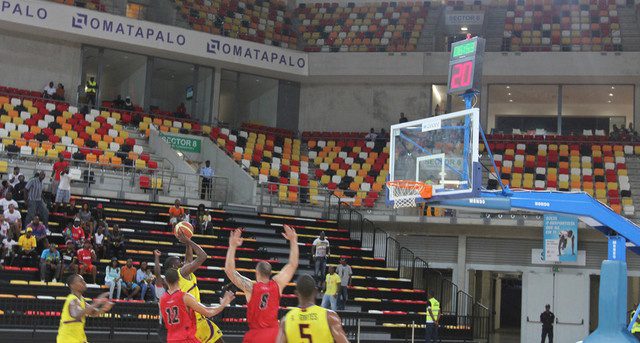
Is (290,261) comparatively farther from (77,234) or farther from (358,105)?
(358,105)

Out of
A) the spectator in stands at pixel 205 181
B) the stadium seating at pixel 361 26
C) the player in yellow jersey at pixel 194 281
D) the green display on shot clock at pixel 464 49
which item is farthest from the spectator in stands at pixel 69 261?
the stadium seating at pixel 361 26

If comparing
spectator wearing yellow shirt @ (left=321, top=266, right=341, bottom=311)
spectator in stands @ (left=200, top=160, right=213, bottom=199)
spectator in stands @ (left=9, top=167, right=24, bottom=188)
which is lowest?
spectator wearing yellow shirt @ (left=321, top=266, right=341, bottom=311)

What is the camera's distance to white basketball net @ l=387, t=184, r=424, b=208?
731 inches

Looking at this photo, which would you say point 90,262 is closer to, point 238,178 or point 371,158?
point 238,178

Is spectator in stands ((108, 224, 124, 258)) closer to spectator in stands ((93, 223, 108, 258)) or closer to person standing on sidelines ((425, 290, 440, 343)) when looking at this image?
spectator in stands ((93, 223, 108, 258))

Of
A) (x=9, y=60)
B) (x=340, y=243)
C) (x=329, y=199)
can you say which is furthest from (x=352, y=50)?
(x=9, y=60)

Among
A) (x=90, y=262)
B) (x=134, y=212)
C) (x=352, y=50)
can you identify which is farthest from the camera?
(x=352, y=50)

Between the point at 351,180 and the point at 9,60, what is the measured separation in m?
13.5

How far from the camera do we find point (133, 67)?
38.0 metres

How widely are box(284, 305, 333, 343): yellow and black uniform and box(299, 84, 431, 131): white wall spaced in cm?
3174

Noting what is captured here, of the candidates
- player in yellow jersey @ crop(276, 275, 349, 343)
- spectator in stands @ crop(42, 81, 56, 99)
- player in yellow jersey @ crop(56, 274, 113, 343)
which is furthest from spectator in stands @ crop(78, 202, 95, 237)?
player in yellow jersey @ crop(276, 275, 349, 343)

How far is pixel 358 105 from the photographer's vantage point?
133ft

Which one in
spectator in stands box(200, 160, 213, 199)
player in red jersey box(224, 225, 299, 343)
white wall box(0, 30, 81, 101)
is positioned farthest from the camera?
white wall box(0, 30, 81, 101)

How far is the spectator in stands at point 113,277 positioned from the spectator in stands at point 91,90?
13.0 metres
